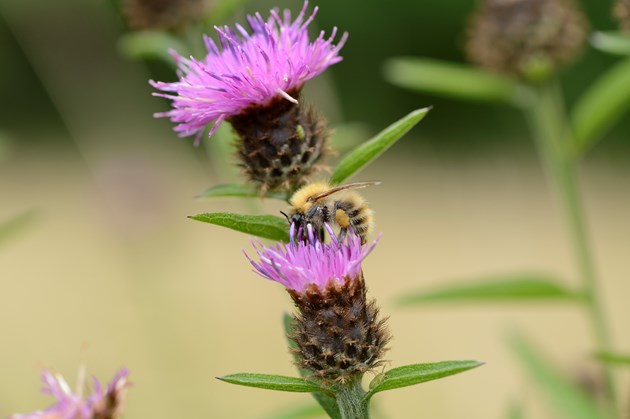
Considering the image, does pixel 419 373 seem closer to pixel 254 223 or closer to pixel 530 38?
pixel 254 223

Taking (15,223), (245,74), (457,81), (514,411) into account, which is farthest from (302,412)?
(457,81)

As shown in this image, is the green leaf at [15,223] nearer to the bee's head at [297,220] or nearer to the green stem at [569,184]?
the bee's head at [297,220]

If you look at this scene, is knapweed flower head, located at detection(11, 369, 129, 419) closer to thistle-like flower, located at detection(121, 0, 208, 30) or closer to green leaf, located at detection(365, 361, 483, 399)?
green leaf, located at detection(365, 361, 483, 399)

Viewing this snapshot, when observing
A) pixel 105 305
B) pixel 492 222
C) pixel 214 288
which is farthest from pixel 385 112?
pixel 105 305

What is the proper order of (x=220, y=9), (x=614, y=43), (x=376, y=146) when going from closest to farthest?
(x=376, y=146)
(x=614, y=43)
(x=220, y=9)

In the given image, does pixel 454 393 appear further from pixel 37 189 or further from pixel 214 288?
pixel 37 189
